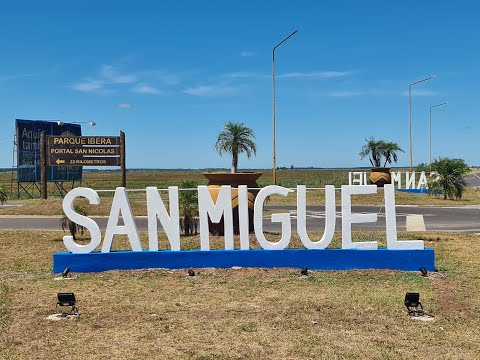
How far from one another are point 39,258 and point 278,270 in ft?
20.1

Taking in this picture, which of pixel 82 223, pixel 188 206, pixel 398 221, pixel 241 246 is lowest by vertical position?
pixel 398 221

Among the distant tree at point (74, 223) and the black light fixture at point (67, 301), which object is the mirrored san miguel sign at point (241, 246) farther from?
the distant tree at point (74, 223)

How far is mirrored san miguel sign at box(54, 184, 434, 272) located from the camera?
10.4 m

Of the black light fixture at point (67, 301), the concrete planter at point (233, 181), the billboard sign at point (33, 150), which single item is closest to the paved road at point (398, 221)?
the concrete planter at point (233, 181)

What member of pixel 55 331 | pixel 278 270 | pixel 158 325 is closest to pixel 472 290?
pixel 278 270

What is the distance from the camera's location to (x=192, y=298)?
8.34m

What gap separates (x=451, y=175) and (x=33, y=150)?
31.7 m

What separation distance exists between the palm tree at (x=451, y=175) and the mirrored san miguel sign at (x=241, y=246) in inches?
1012

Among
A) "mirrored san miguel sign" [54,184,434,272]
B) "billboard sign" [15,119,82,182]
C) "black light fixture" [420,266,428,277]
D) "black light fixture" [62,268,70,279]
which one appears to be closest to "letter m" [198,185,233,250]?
"mirrored san miguel sign" [54,184,434,272]

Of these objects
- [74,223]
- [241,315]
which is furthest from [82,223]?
[74,223]

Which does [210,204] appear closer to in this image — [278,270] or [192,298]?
[278,270]

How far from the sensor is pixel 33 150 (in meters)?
40.3

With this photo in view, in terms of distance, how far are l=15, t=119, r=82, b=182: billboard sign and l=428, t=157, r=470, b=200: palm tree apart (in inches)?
1096

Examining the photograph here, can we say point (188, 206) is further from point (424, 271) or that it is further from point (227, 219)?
point (424, 271)
